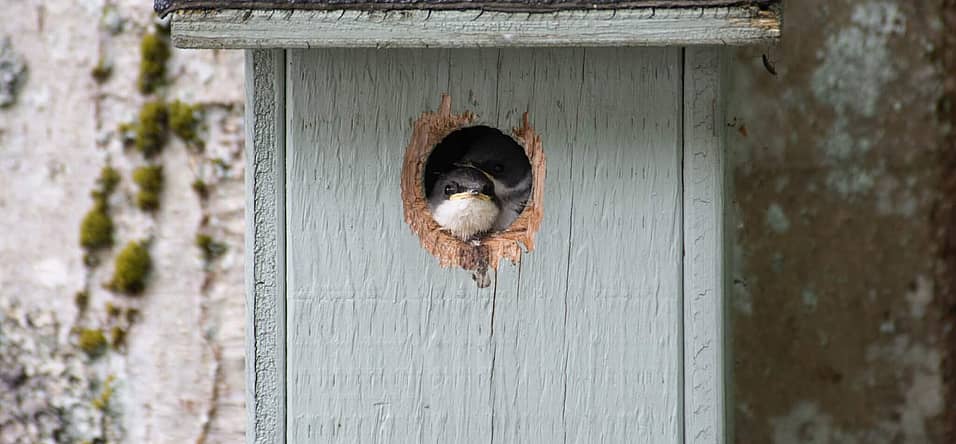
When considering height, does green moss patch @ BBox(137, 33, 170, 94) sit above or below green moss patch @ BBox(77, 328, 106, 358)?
above

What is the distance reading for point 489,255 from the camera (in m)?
1.41

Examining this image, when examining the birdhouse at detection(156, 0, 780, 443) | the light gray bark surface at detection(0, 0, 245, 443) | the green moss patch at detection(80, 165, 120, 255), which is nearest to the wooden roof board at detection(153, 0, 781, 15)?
the birdhouse at detection(156, 0, 780, 443)

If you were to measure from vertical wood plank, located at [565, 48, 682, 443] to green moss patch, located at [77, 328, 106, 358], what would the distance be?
3.65ft

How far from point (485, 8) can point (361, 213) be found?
35 centimetres

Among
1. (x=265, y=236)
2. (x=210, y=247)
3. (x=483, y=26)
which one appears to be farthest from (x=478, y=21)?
(x=210, y=247)

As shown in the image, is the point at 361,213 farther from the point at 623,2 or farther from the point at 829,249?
the point at 829,249

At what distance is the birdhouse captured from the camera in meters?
1.39

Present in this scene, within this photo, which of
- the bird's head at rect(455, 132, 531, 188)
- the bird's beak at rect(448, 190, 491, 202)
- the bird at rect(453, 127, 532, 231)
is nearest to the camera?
the bird's beak at rect(448, 190, 491, 202)

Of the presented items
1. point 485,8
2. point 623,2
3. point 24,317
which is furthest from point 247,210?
point 24,317

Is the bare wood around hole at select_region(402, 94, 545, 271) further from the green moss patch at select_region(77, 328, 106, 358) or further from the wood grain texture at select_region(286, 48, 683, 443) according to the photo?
the green moss patch at select_region(77, 328, 106, 358)

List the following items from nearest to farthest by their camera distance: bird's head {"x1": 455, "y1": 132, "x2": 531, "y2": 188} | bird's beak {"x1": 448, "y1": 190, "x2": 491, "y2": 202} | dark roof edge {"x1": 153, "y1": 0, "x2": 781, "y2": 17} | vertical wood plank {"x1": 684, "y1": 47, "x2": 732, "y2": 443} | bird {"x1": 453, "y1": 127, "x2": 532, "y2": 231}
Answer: dark roof edge {"x1": 153, "y1": 0, "x2": 781, "y2": 17}
vertical wood plank {"x1": 684, "y1": 47, "x2": 732, "y2": 443}
bird's beak {"x1": 448, "y1": 190, "x2": 491, "y2": 202}
bird {"x1": 453, "y1": 127, "x2": 532, "y2": 231}
bird's head {"x1": 455, "y1": 132, "x2": 531, "y2": 188}

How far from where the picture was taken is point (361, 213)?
1.41 m

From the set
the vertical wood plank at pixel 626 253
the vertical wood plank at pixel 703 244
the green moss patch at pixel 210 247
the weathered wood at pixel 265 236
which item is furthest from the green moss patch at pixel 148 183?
the vertical wood plank at pixel 703 244

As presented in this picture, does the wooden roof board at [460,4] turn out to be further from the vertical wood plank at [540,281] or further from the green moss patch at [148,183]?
the green moss patch at [148,183]
